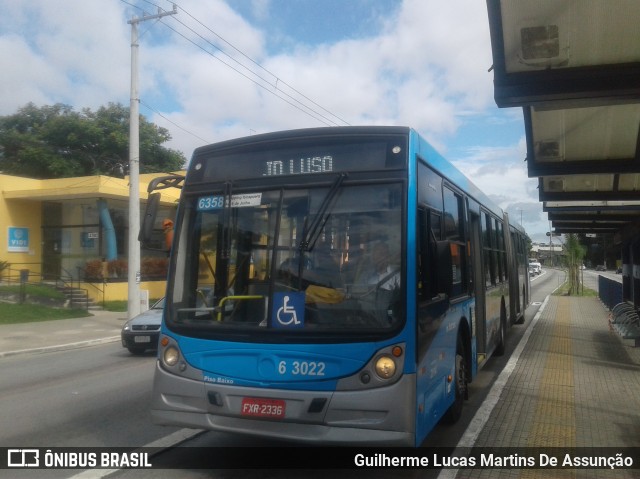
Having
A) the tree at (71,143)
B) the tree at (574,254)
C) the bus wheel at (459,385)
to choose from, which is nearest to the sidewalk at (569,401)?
the bus wheel at (459,385)

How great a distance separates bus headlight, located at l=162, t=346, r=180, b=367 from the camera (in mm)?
5578

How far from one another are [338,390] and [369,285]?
0.88 m

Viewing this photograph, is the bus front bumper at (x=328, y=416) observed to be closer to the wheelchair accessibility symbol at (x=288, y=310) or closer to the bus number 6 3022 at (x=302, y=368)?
the bus number 6 3022 at (x=302, y=368)

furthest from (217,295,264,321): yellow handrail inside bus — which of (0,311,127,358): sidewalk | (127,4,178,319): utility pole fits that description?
(127,4,178,319): utility pole

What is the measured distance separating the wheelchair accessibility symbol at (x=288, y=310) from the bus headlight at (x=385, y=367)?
0.71 meters

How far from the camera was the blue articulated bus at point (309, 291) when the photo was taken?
496 centimetres

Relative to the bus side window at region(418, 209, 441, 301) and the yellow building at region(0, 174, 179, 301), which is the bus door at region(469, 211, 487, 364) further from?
the yellow building at region(0, 174, 179, 301)

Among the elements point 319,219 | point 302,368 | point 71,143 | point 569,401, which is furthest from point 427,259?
point 71,143

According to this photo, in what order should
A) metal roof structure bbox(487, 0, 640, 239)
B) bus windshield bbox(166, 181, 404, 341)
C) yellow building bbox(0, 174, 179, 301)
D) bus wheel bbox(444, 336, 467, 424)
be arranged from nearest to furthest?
bus windshield bbox(166, 181, 404, 341) → metal roof structure bbox(487, 0, 640, 239) → bus wheel bbox(444, 336, 467, 424) → yellow building bbox(0, 174, 179, 301)

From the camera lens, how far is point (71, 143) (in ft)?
143

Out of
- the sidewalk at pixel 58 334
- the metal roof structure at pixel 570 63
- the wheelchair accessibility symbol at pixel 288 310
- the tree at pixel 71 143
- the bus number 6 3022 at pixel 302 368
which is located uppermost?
the tree at pixel 71 143

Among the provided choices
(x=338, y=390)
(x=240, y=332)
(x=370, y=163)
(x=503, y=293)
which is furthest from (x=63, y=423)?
(x=503, y=293)

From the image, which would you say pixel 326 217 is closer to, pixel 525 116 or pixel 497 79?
pixel 497 79

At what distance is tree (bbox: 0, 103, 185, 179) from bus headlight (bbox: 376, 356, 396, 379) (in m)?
41.4
